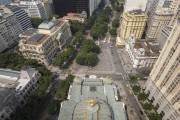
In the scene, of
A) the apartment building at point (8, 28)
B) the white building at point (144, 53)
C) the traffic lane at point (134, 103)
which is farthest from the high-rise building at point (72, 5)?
the traffic lane at point (134, 103)

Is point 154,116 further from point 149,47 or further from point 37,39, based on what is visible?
point 37,39

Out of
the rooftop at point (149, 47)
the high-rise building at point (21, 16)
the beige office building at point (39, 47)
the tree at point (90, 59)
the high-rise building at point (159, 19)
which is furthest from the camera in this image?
the high-rise building at point (21, 16)

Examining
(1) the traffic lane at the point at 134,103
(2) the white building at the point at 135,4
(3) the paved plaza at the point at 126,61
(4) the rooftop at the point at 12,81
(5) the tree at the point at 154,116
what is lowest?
(1) the traffic lane at the point at 134,103

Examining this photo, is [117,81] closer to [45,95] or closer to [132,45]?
[132,45]

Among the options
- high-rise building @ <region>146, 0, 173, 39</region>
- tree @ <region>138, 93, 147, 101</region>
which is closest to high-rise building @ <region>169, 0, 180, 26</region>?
high-rise building @ <region>146, 0, 173, 39</region>

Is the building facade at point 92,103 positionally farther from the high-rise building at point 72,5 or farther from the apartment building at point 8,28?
the high-rise building at point 72,5

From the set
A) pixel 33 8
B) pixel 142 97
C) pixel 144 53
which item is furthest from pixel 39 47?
pixel 33 8

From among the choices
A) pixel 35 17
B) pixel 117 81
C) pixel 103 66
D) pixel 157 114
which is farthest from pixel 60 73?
pixel 35 17

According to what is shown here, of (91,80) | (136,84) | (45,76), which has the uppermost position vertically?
(91,80)
